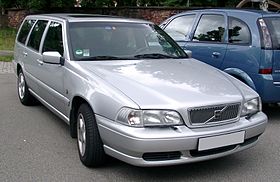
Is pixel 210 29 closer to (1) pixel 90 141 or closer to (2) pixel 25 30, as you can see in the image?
(2) pixel 25 30

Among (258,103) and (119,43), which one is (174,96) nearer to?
(258,103)

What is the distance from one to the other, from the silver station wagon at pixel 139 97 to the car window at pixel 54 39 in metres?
0.02

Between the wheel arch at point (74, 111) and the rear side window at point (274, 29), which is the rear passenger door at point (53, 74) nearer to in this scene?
the wheel arch at point (74, 111)

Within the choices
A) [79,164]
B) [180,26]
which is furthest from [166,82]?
[180,26]

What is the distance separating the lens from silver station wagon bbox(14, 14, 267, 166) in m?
3.52

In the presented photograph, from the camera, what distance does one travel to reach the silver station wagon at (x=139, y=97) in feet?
11.5

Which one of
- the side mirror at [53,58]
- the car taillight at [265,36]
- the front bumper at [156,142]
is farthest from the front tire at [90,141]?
the car taillight at [265,36]

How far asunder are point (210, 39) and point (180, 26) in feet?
3.19

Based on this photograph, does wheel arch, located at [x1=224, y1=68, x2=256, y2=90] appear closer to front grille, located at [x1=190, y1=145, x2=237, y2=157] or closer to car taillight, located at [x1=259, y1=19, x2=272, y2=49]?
car taillight, located at [x1=259, y1=19, x2=272, y2=49]

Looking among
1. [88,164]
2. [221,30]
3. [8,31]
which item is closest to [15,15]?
[8,31]

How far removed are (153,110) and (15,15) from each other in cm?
1990

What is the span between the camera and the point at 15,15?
71.1ft

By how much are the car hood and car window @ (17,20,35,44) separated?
263 centimetres

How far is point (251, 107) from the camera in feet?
13.4
